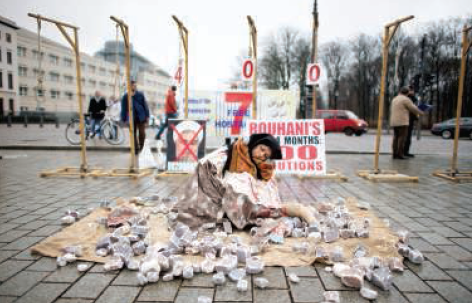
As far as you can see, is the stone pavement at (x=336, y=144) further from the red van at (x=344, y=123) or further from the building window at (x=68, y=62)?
the building window at (x=68, y=62)

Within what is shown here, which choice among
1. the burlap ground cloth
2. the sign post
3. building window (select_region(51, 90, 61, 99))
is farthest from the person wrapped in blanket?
building window (select_region(51, 90, 61, 99))

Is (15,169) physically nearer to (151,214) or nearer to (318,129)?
(151,214)

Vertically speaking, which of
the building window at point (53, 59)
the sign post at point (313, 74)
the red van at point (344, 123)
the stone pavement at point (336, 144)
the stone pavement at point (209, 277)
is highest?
the building window at point (53, 59)

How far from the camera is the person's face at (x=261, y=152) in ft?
11.8

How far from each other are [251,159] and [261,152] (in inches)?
5.7

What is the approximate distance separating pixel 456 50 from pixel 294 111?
39.3 metres

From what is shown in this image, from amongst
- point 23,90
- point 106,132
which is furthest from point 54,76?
point 106,132

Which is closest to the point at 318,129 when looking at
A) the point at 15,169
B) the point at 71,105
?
the point at 15,169

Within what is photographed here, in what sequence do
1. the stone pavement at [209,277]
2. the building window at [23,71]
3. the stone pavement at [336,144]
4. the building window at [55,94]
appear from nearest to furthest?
the stone pavement at [209,277], the stone pavement at [336,144], the building window at [23,71], the building window at [55,94]

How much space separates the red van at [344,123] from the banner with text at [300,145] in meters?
17.4

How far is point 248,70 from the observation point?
6797 millimetres

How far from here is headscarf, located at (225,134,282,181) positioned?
11.5ft

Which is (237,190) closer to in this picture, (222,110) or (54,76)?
(222,110)

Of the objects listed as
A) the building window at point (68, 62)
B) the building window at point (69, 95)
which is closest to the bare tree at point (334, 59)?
the building window at point (68, 62)
